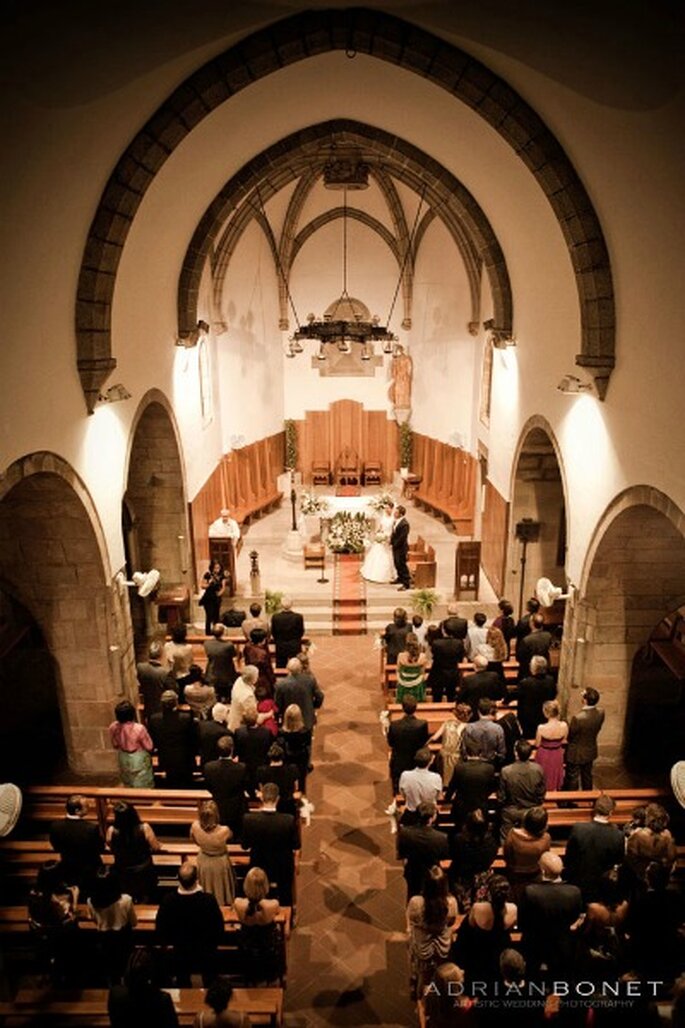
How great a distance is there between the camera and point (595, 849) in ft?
19.0

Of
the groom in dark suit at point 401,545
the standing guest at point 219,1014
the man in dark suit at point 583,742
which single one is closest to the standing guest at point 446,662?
the man in dark suit at point 583,742

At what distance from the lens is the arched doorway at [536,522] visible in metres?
12.3

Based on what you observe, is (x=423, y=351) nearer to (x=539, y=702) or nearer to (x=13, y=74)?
(x=539, y=702)

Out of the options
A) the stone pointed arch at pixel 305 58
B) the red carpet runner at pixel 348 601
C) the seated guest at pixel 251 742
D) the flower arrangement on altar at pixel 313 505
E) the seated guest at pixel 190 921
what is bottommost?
the red carpet runner at pixel 348 601

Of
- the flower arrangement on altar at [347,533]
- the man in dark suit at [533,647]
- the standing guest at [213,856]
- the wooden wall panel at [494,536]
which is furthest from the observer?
the flower arrangement on altar at [347,533]

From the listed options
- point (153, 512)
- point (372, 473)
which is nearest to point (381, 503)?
point (153, 512)

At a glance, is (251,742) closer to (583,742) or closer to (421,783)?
(421,783)

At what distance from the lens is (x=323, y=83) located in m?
9.44

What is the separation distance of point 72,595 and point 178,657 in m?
1.45

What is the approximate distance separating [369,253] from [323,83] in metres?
9.90

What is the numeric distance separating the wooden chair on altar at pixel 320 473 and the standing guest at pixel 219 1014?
1665cm

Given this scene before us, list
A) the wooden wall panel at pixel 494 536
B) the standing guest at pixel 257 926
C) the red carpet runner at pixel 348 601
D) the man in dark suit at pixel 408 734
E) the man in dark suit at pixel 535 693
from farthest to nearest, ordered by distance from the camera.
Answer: the wooden wall panel at pixel 494 536, the red carpet runner at pixel 348 601, the man in dark suit at pixel 535 693, the man in dark suit at pixel 408 734, the standing guest at pixel 257 926

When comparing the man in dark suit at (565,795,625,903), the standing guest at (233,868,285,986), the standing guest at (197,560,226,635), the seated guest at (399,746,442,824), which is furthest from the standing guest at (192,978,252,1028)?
the standing guest at (197,560,226,635)

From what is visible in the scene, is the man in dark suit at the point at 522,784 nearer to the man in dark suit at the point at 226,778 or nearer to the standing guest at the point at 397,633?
the man in dark suit at the point at 226,778
